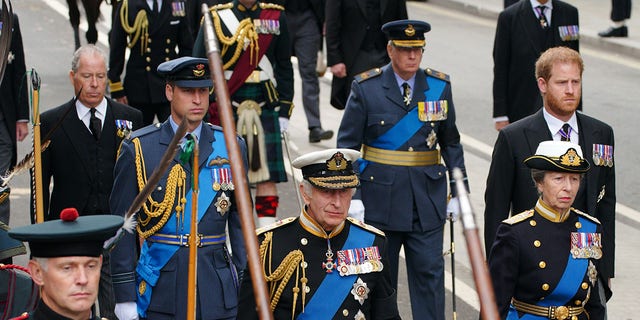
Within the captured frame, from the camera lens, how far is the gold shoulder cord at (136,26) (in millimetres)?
12742

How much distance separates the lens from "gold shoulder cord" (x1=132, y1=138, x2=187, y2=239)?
25.3 ft

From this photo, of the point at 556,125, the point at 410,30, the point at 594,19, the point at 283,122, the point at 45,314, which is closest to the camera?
the point at 45,314

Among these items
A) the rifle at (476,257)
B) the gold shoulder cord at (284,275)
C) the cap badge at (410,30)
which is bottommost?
the gold shoulder cord at (284,275)

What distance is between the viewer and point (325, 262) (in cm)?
678

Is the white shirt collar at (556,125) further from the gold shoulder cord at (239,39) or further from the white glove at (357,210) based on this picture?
the gold shoulder cord at (239,39)

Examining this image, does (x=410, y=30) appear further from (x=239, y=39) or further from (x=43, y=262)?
(x=43, y=262)

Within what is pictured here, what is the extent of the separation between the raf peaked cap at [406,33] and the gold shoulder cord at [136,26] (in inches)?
149

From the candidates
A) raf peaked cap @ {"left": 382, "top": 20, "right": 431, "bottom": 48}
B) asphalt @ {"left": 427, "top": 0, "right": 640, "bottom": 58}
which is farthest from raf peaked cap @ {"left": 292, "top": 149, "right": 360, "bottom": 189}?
asphalt @ {"left": 427, "top": 0, "right": 640, "bottom": 58}

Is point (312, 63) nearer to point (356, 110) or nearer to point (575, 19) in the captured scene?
point (575, 19)

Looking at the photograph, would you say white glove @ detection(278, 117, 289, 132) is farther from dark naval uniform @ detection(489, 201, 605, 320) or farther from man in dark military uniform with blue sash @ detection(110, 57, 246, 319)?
dark naval uniform @ detection(489, 201, 605, 320)

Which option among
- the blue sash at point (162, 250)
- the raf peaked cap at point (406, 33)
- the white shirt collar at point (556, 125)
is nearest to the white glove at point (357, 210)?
the raf peaked cap at point (406, 33)

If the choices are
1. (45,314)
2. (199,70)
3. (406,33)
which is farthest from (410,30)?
(45,314)

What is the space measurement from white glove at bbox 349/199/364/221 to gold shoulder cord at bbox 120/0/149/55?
13.5 feet

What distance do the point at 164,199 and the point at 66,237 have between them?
2421mm
